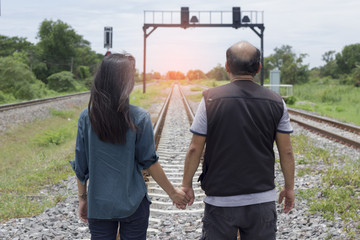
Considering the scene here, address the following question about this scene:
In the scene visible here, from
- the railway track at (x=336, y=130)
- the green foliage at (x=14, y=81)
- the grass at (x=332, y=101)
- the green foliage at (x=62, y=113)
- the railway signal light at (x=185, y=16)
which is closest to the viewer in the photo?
the railway track at (x=336, y=130)

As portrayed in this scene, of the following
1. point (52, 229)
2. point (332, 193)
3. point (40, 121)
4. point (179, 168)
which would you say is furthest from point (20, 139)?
point (332, 193)

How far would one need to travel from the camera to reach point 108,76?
95.1 inches

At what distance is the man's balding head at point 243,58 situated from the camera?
8.33ft

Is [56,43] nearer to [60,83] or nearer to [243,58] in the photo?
[60,83]

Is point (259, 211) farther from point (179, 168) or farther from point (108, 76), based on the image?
point (179, 168)

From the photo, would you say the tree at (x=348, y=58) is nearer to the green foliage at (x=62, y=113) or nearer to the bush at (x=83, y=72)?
the bush at (x=83, y=72)

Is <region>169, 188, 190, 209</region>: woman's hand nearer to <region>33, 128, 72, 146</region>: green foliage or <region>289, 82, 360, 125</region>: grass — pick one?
<region>33, 128, 72, 146</region>: green foliage

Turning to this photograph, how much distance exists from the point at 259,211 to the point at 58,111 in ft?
67.4

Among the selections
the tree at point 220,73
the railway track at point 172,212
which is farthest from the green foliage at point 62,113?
the tree at point 220,73

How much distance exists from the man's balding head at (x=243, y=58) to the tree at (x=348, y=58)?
88846mm

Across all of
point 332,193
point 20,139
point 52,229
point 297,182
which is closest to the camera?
point 52,229

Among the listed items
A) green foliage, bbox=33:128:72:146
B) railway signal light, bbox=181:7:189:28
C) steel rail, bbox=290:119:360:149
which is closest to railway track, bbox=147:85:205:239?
steel rail, bbox=290:119:360:149

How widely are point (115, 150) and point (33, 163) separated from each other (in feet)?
28.4

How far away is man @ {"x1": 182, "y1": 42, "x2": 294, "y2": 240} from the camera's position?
241 cm
